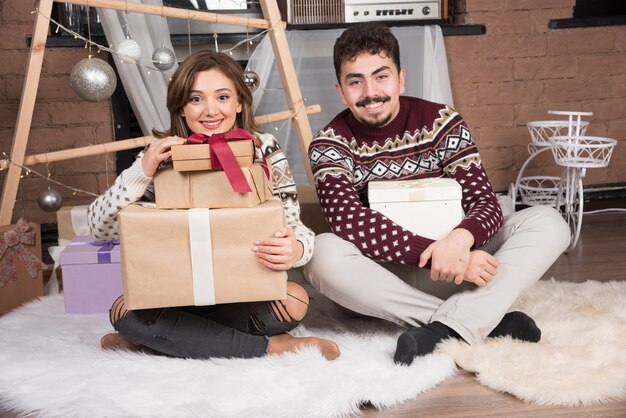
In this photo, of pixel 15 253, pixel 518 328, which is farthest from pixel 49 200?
pixel 518 328

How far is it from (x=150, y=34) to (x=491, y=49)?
4.72ft

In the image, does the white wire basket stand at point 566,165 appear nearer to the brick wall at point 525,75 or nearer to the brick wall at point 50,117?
the brick wall at point 525,75

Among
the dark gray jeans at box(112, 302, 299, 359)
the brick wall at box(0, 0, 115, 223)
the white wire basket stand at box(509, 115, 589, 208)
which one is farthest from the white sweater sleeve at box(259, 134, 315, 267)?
the white wire basket stand at box(509, 115, 589, 208)

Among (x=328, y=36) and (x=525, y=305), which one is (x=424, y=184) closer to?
(x=525, y=305)

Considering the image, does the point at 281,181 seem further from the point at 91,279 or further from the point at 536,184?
the point at 536,184

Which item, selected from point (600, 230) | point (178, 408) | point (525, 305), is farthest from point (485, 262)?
point (600, 230)

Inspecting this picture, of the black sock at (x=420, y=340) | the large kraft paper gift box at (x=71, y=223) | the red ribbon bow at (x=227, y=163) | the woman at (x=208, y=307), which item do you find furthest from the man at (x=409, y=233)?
the large kraft paper gift box at (x=71, y=223)

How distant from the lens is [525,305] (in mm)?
1941

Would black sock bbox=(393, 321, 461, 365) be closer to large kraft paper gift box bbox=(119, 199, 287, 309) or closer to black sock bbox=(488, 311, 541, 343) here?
black sock bbox=(488, 311, 541, 343)

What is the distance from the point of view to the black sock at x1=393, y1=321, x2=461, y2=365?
5.06ft

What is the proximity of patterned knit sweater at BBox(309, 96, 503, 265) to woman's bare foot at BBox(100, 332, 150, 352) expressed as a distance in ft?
1.65

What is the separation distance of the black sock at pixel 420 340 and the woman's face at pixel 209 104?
60 centimetres

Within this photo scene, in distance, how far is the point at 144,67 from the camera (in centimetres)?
277

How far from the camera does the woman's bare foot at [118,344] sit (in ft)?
5.52
